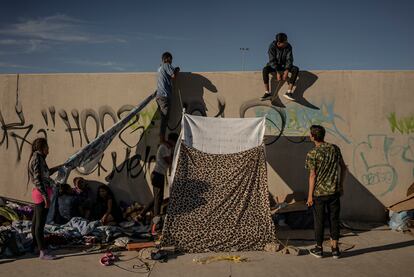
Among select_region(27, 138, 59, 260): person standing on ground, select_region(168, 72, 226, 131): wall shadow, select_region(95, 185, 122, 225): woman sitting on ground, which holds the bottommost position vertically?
select_region(95, 185, 122, 225): woman sitting on ground

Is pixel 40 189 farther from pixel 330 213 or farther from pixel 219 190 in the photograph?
pixel 330 213

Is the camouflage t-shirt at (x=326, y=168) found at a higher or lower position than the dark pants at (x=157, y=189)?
higher

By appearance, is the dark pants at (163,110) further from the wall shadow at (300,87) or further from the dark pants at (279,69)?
the wall shadow at (300,87)

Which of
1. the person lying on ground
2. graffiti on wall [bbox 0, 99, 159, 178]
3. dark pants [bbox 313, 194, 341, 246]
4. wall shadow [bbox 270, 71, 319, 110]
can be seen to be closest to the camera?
dark pants [bbox 313, 194, 341, 246]

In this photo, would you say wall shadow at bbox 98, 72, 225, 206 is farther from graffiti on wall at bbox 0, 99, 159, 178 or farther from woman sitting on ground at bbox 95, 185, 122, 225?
woman sitting on ground at bbox 95, 185, 122, 225

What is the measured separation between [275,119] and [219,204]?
91.2 inches

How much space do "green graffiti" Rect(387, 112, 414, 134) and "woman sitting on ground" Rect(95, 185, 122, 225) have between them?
17.7 ft

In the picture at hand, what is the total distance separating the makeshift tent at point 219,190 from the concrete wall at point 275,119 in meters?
1.19

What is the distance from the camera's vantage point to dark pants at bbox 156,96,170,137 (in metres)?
7.32

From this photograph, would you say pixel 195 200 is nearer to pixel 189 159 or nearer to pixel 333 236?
pixel 189 159

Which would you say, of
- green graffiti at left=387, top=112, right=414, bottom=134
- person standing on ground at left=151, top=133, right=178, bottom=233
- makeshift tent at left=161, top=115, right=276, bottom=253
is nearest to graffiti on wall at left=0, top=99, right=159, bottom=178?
person standing on ground at left=151, top=133, right=178, bottom=233

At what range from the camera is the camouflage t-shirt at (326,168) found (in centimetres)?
538

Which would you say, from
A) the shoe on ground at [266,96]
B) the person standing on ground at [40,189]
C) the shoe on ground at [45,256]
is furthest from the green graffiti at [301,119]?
the shoe on ground at [45,256]

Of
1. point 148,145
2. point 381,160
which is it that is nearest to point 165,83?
point 148,145
